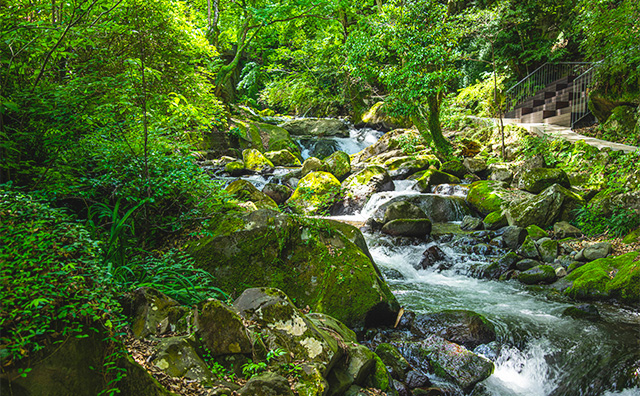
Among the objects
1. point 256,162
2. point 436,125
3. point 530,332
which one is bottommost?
point 530,332

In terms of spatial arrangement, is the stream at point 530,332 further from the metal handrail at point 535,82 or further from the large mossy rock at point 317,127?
the large mossy rock at point 317,127

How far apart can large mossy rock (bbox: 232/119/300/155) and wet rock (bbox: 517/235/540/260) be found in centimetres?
1147

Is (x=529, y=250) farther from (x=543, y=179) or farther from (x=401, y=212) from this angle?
(x=543, y=179)

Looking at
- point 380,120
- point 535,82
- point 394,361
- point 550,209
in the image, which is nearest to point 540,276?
point 550,209

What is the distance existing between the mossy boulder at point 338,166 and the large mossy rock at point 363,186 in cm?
76

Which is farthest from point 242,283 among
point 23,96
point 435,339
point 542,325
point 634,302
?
point 634,302

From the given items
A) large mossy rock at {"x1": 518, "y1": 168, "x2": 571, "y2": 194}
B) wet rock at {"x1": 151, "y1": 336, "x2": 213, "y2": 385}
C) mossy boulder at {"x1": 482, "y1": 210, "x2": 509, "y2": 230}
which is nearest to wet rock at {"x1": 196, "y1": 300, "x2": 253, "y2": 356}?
wet rock at {"x1": 151, "y1": 336, "x2": 213, "y2": 385}

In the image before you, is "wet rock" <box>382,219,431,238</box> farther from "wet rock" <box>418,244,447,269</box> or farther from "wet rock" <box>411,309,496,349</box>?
"wet rock" <box>411,309,496,349</box>

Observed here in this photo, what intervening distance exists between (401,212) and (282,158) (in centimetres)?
775

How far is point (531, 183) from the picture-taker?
987 centimetres

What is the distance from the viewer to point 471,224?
9.30 meters

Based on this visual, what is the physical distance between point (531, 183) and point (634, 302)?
5.55 m

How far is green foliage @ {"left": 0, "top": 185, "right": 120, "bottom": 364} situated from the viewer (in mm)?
1343

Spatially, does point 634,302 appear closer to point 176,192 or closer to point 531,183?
point 531,183
